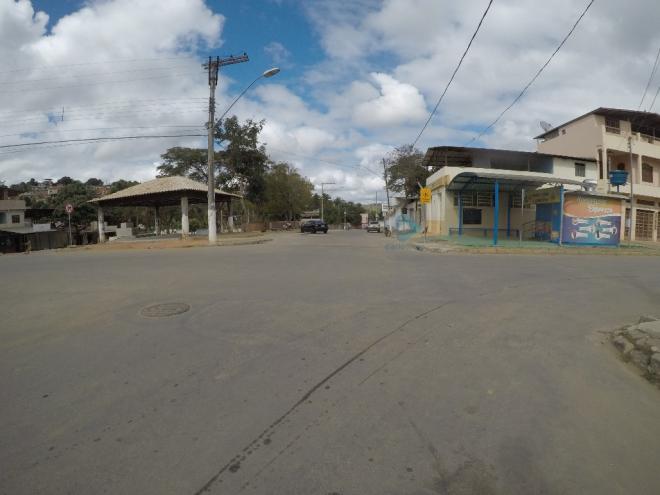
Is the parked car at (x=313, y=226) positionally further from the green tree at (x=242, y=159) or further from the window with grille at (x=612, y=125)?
the window with grille at (x=612, y=125)

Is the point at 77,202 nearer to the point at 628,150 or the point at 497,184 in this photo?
the point at 497,184

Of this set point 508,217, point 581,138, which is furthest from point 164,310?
point 581,138

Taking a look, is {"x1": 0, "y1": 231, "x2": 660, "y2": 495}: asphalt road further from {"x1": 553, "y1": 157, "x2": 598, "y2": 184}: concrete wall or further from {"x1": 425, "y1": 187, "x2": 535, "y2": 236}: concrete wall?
{"x1": 553, "y1": 157, "x2": 598, "y2": 184}: concrete wall

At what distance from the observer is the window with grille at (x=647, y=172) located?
34.8 metres

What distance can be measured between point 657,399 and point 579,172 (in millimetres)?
34603

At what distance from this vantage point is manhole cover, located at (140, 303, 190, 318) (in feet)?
20.9

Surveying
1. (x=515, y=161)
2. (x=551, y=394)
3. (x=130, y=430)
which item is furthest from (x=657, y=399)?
(x=515, y=161)

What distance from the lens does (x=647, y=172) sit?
35125 millimetres

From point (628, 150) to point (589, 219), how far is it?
18.1 meters

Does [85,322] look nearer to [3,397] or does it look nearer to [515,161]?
[3,397]

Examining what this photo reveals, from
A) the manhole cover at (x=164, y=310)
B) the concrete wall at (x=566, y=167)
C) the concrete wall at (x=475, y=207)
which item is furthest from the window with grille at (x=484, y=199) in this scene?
the manhole cover at (x=164, y=310)

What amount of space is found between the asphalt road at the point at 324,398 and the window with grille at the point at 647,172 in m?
35.7

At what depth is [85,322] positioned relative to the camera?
6012 millimetres

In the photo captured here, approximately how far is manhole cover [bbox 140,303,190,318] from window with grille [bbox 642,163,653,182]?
4129cm
